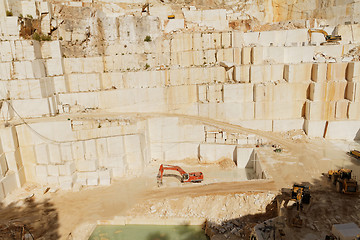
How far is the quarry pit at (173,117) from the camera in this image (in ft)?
48.3

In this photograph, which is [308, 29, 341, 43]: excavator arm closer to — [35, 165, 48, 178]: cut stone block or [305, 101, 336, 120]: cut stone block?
[305, 101, 336, 120]: cut stone block

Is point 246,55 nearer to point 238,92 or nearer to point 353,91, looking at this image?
point 238,92

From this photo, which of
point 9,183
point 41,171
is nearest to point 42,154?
point 41,171

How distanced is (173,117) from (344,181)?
41.0 ft

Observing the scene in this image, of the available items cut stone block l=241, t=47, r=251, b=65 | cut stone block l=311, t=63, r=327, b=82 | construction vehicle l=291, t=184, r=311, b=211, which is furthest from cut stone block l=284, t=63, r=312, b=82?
construction vehicle l=291, t=184, r=311, b=211

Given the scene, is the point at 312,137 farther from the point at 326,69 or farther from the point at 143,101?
the point at 143,101

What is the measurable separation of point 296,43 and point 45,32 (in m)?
23.2

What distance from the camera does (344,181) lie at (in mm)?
13641

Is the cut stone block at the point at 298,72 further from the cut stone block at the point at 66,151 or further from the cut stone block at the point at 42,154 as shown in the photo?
the cut stone block at the point at 42,154

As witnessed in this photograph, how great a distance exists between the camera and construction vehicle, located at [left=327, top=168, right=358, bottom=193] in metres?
13.4

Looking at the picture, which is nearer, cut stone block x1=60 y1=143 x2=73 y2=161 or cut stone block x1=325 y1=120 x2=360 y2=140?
cut stone block x1=60 y1=143 x2=73 y2=161

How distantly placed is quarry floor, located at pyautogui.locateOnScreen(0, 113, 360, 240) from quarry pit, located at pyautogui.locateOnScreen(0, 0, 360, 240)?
84mm

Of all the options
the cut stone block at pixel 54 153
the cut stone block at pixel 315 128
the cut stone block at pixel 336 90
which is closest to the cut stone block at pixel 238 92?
the cut stone block at pixel 315 128

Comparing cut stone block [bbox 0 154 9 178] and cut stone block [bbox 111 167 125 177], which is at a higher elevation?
cut stone block [bbox 0 154 9 178]
